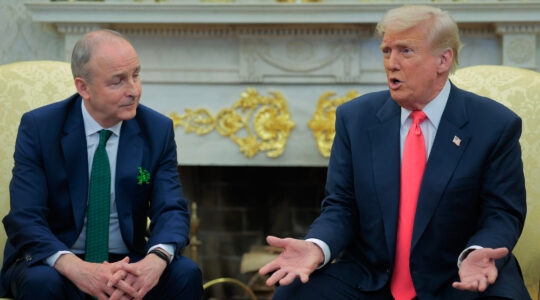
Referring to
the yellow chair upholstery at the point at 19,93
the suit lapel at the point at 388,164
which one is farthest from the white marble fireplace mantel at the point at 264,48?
the suit lapel at the point at 388,164

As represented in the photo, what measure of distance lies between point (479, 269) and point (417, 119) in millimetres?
448

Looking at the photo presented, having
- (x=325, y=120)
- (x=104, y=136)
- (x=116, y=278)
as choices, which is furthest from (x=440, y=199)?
(x=325, y=120)

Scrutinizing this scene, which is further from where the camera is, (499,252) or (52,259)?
(52,259)

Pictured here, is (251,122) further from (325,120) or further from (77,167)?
(77,167)

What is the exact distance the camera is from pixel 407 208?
229 centimetres

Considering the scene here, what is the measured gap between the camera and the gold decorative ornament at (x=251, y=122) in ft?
12.6

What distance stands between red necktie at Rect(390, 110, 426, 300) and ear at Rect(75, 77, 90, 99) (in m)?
0.87

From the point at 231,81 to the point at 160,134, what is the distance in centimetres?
133

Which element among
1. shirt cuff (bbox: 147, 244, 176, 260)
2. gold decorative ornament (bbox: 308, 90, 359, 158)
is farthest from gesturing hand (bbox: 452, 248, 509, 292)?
gold decorative ornament (bbox: 308, 90, 359, 158)

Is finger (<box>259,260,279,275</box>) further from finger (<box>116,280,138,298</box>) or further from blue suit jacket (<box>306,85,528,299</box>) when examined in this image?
finger (<box>116,280,138,298</box>)

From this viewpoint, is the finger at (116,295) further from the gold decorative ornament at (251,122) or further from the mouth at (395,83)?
the gold decorative ornament at (251,122)

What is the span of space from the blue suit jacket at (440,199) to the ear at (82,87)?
717mm

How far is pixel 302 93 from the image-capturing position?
151 inches

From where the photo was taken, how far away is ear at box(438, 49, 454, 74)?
2322 millimetres
